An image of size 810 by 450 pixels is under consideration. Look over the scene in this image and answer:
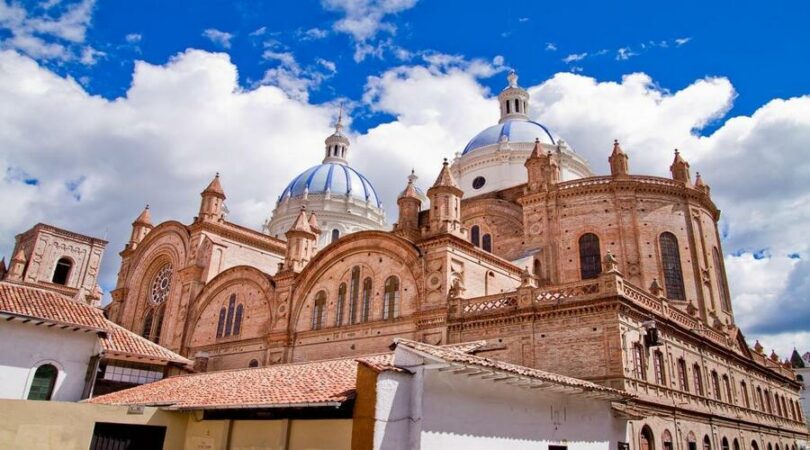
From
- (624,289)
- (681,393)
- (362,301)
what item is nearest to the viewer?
(624,289)

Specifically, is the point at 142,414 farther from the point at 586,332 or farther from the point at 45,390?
the point at 586,332

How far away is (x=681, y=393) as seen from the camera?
958 inches

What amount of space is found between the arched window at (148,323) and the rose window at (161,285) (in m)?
0.86

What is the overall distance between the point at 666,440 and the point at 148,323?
34924mm

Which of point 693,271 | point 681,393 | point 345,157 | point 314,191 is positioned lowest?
point 681,393

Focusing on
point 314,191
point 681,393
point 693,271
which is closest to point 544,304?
point 681,393

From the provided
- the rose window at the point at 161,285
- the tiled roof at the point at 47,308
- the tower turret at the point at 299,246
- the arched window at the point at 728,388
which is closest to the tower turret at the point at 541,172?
the arched window at the point at 728,388

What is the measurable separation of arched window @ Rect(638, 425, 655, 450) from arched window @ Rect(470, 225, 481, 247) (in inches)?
655

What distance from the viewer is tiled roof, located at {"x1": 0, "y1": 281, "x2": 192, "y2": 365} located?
805 inches

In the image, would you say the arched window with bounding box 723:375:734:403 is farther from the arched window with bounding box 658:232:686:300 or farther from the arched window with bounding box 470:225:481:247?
the arched window with bounding box 470:225:481:247

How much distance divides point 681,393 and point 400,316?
471 inches

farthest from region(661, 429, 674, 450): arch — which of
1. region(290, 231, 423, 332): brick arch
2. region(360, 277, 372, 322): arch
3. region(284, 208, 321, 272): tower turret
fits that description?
region(284, 208, 321, 272): tower turret

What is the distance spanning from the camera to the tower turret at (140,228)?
156 feet

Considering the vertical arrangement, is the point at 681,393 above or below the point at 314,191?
below
